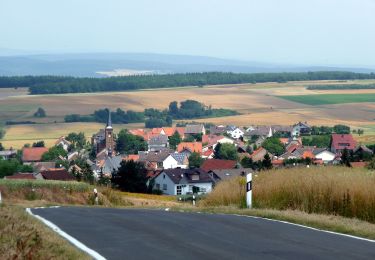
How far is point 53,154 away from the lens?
92.6 metres

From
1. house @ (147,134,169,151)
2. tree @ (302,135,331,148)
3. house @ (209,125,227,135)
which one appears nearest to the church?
house @ (147,134,169,151)

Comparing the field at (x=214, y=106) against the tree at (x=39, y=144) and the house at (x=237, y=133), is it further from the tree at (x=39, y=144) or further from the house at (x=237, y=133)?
the house at (x=237, y=133)

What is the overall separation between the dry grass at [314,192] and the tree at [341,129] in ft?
282

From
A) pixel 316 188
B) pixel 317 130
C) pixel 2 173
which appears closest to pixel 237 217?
pixel 316 188

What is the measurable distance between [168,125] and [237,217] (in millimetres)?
116584

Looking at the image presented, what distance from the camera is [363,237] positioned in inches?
456

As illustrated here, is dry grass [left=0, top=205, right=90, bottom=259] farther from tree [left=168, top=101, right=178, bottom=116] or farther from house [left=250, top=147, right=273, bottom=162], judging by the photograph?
tree [left=168, top=101, right=178, bottom=116]

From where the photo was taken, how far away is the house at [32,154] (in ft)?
284

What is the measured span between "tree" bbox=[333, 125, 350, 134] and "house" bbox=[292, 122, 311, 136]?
15.3 ft

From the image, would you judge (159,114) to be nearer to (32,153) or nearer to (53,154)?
(53,154)

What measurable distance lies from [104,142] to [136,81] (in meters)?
79.5

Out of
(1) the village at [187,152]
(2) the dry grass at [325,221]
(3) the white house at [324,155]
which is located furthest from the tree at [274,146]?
(2) the dry grass at [325,221]

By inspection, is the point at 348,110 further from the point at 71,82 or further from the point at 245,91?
the point at 71,82

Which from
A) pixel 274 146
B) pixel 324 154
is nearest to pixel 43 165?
pixel 324 154
